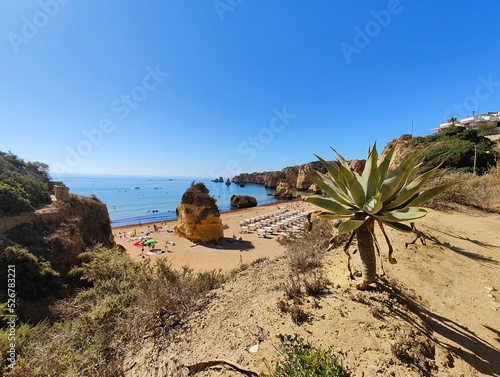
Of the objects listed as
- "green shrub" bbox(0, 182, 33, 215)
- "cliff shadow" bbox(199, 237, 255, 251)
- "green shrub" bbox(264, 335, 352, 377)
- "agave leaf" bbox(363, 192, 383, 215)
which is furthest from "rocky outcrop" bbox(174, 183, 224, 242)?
"green shrub" bbox(264, 335, 352, 377)

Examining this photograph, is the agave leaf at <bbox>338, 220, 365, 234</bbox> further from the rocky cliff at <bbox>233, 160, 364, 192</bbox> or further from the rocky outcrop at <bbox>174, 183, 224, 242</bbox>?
the rocky cliff at <bbox>233, 160, 364, 192</bbox>

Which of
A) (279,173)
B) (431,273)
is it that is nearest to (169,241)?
(431,273)

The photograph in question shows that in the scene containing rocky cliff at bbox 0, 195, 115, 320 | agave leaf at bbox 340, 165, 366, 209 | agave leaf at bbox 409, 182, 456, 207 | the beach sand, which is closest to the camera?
agave leaf at bbox 409, 182, 456, 207

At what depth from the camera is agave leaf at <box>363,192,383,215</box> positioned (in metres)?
2.13

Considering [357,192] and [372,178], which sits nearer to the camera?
[357,192]

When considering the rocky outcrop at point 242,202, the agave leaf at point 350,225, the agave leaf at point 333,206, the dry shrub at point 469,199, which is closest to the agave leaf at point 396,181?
the agave leaf at point 333,206

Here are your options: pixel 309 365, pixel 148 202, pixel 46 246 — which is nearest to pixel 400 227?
pixel 309 365

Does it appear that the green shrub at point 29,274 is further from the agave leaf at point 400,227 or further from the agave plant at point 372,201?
the agave leaf at point 400,227

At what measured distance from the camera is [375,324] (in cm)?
223

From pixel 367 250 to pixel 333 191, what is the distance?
78 centimetres

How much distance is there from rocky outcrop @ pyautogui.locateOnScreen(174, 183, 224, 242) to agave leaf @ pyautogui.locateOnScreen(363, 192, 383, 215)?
19.2m

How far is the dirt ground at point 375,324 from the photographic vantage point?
196 cm

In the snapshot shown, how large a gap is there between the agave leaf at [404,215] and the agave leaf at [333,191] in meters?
0.38

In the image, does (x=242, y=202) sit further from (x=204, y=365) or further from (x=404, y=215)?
(x=404, y=215)
